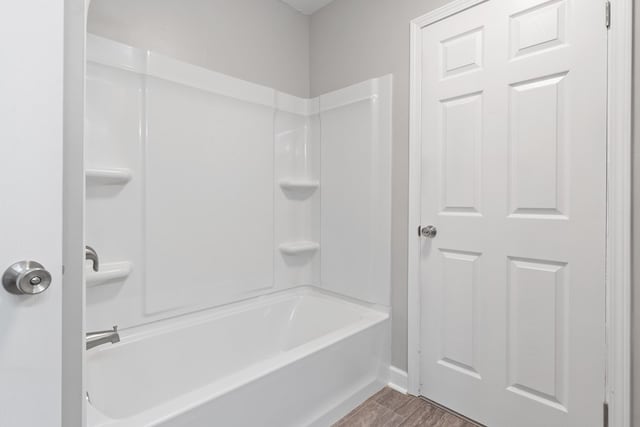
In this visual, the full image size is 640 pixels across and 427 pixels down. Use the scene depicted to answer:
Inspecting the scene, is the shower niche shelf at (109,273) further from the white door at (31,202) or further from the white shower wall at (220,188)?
the white door at (31,202)

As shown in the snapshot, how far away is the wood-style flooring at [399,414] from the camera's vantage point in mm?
1641

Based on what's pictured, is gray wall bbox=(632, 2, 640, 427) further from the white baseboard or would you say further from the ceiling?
the ceiling

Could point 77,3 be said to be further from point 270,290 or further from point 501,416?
point 501,416

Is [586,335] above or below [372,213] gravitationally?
below

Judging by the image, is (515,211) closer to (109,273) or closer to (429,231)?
(429,231)

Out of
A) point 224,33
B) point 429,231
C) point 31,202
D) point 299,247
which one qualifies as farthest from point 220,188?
point 31,202

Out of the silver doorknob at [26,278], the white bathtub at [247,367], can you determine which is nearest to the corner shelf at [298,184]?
the white bathtub at [247,367]

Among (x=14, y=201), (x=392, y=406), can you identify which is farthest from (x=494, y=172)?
(x=14, y=201)

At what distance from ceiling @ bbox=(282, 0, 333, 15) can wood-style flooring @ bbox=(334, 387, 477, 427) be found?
257 cm

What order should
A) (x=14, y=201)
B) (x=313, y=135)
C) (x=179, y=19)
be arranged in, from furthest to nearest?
(x=313, y=135) → (x=179, y=19) → (x=14, y=201)

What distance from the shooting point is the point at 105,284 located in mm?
1557

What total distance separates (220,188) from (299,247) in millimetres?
685

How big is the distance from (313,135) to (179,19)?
3.48ft

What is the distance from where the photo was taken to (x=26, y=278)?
1.92 ft
